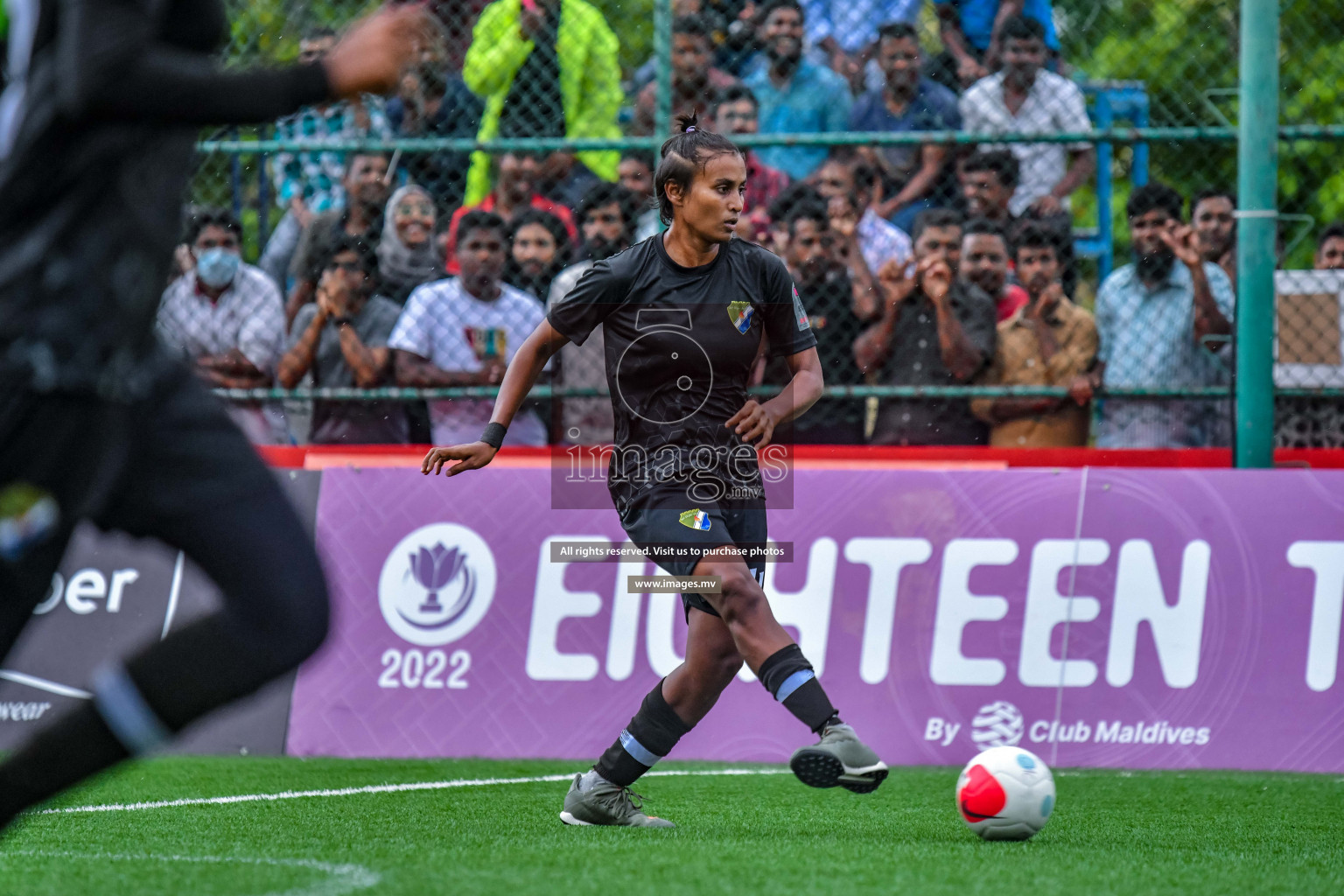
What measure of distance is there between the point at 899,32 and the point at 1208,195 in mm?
1895

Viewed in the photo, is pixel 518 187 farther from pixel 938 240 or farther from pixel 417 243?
pixel 938 240

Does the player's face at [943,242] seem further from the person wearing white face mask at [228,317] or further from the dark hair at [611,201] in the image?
the person wearing white face mask at [228,317]

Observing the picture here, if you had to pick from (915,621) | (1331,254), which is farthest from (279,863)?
(1331,254)

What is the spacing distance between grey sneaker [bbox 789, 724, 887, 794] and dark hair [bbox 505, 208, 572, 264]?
4221 mm

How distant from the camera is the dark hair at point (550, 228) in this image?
27.1 ft

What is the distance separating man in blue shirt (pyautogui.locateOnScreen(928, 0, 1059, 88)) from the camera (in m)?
8.79

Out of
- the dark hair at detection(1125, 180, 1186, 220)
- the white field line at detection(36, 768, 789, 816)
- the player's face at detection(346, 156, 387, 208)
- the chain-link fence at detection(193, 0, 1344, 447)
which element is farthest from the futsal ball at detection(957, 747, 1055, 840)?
the player's face at detection(346, 156, 387, 208)

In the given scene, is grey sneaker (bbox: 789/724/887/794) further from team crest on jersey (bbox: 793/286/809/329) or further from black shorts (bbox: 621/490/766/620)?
team crest on jersey (bbox: 793/286/809/329)

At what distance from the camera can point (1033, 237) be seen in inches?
317

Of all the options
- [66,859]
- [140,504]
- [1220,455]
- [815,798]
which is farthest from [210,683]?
[1220,455]

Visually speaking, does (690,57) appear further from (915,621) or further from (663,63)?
(915,621)

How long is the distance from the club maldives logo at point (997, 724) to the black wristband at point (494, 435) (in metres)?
2.85

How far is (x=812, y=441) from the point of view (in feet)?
26.4

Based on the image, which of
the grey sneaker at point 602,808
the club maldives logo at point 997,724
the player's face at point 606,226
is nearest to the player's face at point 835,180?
the player's face at point 606,226
